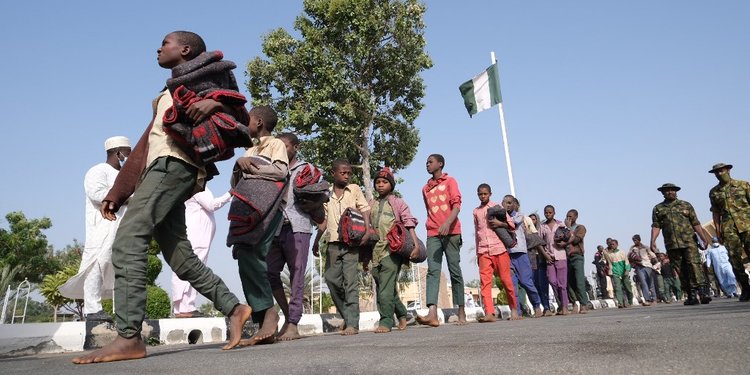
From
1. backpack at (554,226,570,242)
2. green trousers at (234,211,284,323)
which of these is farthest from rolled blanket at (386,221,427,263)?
backpack at (554,226,570,242)

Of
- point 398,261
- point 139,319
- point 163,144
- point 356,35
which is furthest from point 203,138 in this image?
point 356,35

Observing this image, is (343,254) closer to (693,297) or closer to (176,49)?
(176,49)

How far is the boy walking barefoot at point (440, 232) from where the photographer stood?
6957mm

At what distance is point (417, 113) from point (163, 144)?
1855 centimetres

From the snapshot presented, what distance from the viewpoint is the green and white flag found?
17125mm

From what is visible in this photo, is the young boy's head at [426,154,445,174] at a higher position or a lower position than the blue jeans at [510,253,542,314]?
higher

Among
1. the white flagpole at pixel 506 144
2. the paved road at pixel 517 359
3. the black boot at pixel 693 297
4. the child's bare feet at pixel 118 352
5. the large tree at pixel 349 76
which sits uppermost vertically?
the large tree at pixel 349 76

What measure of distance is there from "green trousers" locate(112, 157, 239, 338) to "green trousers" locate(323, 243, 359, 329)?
8.00 feet

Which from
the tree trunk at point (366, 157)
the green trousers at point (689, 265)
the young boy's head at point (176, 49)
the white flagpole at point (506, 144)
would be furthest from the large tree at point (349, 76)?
the young boy's head at point (176, 49)

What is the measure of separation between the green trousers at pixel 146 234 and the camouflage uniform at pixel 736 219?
7213 millimetres

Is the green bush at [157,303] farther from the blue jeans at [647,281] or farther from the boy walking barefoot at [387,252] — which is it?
the blue jeans at [647,281]

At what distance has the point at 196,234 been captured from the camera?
726 cm

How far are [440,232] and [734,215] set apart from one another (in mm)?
4092

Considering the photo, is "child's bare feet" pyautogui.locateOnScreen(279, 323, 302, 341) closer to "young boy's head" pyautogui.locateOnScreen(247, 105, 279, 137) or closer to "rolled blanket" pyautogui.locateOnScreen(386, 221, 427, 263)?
"rolled blanket" pyautogui.locateOnScreen(386, 221, 427, 263)
